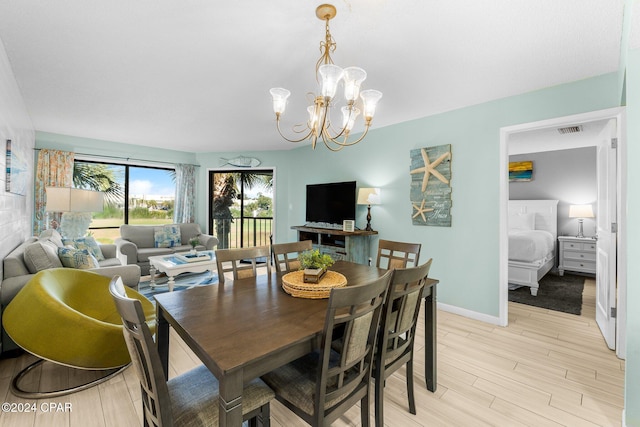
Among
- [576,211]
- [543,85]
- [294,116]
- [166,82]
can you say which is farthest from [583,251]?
[166,82]

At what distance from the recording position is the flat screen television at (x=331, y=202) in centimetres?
462

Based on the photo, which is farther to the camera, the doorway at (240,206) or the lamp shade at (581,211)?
the doorway at (240,206)

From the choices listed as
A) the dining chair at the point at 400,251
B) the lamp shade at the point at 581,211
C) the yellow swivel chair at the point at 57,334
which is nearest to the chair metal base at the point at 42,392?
the yellow swivel chair at the point at 57,334

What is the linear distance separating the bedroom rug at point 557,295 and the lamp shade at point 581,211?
1124mm

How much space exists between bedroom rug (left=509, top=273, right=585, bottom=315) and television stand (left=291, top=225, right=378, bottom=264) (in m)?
2.11

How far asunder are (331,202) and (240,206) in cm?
249

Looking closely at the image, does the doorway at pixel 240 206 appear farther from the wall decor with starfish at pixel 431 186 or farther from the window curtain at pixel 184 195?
the wall decor with starfish at pixel 431 186

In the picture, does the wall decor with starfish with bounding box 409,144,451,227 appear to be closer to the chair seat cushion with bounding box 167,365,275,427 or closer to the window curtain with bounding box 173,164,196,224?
the chair seat cushion with bounding box 167,365,275,427

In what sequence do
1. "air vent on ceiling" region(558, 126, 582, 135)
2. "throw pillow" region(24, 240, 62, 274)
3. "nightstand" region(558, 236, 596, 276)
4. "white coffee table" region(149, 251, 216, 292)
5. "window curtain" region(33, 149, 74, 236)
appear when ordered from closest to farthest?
"throw pillow" region(24, 240, 62, 274)
"white coffee table" region(149, 251, 216, 292)
"air vent on ceiling" region(558, 126, 582, 135)
"window curtain" region(33, 149, 74, 236)
"nightstand" region(558, 236, 596, 276)

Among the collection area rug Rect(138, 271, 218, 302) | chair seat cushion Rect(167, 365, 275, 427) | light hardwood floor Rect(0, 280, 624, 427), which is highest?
chair seat cushion Rect(167, 365, 275, 427)

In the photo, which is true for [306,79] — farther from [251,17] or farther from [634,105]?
[634,105]

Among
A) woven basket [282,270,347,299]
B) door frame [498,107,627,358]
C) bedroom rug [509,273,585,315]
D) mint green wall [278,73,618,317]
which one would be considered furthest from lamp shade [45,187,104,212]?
bedroom rug [509,273,585,315]

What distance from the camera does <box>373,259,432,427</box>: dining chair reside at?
4.91 ft

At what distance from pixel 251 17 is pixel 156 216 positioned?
542 centimetres
